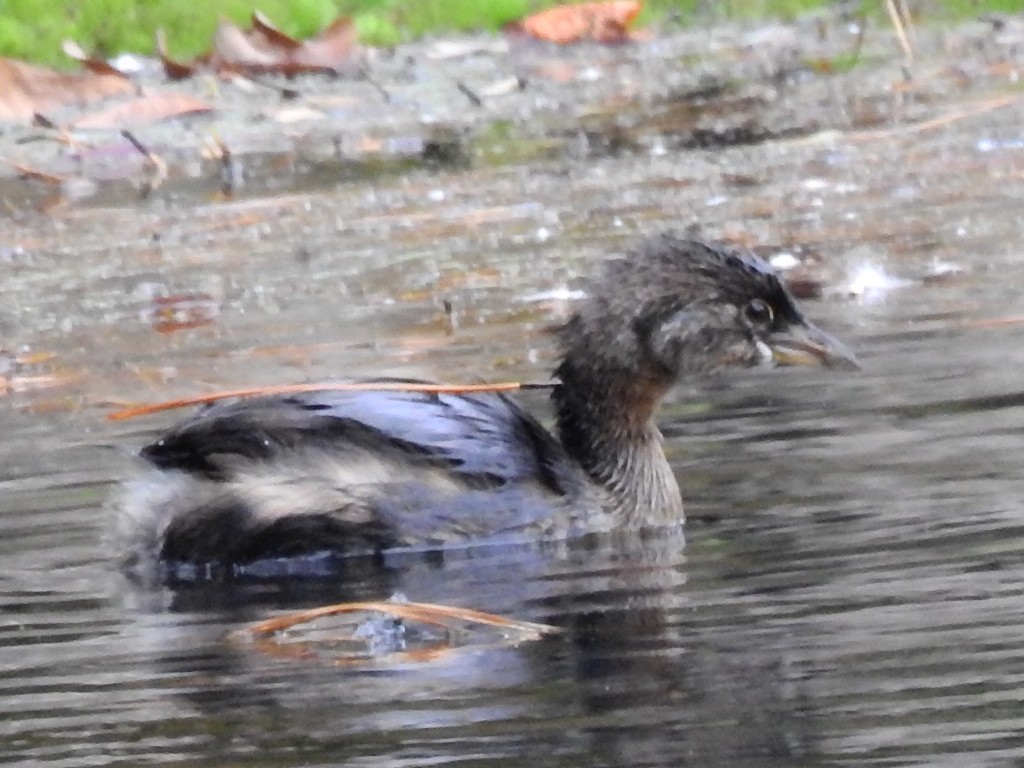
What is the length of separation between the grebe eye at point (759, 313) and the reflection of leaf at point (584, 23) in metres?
9.68

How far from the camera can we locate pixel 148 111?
14156mm

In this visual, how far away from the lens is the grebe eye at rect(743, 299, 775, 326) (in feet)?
22.9

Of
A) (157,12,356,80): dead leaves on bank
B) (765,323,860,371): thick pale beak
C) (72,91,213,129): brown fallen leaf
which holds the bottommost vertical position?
(765,323,860,371): thick pale beak

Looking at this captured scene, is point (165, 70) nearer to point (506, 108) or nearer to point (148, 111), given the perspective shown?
point (148, 111)

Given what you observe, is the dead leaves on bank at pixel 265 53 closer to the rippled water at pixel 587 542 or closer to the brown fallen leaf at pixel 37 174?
the brown fallen leaf at pixel 37 174

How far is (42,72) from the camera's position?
14383 mm

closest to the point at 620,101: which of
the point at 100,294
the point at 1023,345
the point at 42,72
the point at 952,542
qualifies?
the point at 42,72

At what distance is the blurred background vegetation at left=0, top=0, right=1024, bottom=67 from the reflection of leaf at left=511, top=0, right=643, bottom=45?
0.48 meters

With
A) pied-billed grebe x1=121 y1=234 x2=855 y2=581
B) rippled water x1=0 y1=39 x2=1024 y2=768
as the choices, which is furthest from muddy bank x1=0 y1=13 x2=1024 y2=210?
pied-billed grebe x1=121 y1=234 x2=855 y2=581

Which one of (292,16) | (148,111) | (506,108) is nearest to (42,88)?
(148,111)

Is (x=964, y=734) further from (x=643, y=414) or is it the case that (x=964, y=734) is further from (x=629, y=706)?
(x=643, y=414)

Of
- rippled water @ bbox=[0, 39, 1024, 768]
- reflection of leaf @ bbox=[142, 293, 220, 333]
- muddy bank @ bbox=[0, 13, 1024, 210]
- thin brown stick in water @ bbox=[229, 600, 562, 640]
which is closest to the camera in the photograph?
rippled water @ bbox=[0, 39, 1024, 768]

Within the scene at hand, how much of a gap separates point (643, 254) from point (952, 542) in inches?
62.9

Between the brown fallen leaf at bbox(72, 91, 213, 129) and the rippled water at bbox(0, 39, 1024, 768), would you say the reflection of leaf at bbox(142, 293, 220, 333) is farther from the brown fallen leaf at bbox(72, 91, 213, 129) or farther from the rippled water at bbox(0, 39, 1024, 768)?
the brown fallen leaf at bbox(72, 91, 213, 129)
